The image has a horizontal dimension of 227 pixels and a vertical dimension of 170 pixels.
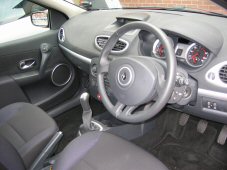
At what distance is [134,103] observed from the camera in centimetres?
136

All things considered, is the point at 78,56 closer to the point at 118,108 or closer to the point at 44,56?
the point at 44,56

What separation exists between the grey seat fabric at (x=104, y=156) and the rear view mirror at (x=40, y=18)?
120 cm

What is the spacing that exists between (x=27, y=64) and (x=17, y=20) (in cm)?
34

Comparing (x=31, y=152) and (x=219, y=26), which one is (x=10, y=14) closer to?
(x=31, y=152)

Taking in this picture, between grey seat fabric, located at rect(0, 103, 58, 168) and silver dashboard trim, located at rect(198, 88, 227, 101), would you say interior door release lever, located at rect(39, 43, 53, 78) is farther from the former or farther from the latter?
silver dashboard trim, located at rect(198, 88, 227, 101)

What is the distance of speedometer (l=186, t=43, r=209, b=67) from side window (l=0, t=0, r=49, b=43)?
4.44 ft

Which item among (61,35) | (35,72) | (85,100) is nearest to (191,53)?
(85,100)

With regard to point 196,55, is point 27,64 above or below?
below

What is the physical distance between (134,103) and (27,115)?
780 mm

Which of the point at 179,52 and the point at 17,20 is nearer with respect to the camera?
the point at 179,52

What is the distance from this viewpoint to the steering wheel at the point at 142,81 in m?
1.28

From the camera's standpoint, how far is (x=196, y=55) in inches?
60.7

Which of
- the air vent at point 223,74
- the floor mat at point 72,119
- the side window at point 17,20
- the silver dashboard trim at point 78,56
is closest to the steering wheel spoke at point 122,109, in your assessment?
the air vent at point 223,74

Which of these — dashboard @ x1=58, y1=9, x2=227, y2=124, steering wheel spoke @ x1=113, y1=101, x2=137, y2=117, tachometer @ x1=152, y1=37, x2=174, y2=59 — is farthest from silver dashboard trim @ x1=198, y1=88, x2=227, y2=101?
steering wheel spoke @ x1=113, y1=101, x2=137, y2=117
